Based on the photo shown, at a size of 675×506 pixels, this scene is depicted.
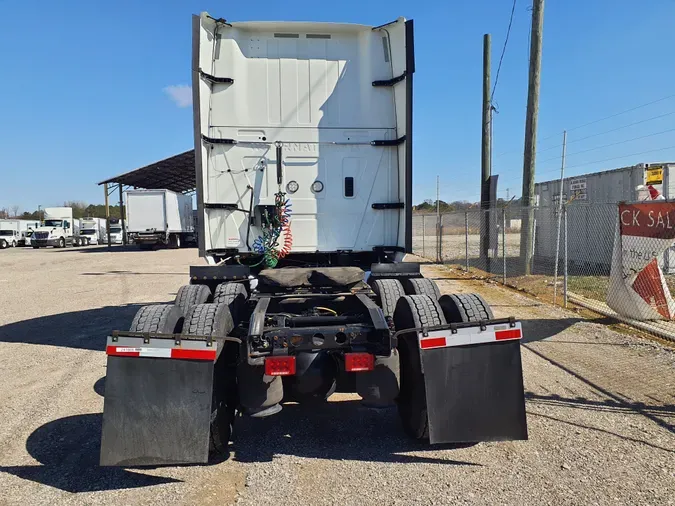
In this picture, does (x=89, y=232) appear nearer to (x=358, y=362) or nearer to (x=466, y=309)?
(x=358, y=362)

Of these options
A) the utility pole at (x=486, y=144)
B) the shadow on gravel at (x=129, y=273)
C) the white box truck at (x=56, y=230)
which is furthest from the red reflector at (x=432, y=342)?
the white box truck at (x=56, y=230)

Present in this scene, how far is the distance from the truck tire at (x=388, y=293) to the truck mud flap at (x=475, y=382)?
1210 millimetres

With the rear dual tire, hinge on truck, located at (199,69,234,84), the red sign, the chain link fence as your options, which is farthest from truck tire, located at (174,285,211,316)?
the chain link fence

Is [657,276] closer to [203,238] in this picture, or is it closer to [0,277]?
[203,238]

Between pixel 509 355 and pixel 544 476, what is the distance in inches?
32.4

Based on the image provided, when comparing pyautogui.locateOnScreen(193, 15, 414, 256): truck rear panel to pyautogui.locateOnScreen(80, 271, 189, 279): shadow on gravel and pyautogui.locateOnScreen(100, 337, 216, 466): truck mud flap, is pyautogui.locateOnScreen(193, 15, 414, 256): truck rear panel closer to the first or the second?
pyautogui.locateOnScreen(100, 337, 216, 466): truck mud flap

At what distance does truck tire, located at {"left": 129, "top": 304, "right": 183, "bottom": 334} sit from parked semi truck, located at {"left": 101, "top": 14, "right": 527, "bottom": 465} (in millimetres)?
16

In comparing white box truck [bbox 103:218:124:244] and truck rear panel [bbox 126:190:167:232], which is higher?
truck rear panel [bbox 126:190:167:232]

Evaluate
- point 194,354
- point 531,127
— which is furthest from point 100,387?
point 531,127

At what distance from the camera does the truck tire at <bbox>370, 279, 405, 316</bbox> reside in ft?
15.6

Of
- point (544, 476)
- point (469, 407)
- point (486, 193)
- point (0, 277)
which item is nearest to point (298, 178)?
point (469, 407)

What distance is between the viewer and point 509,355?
3549mm

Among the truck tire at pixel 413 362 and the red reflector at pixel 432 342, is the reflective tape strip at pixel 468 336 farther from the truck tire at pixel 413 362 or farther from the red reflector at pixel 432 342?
the truck tire at pixel 413 362

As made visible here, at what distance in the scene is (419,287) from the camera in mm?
5168
